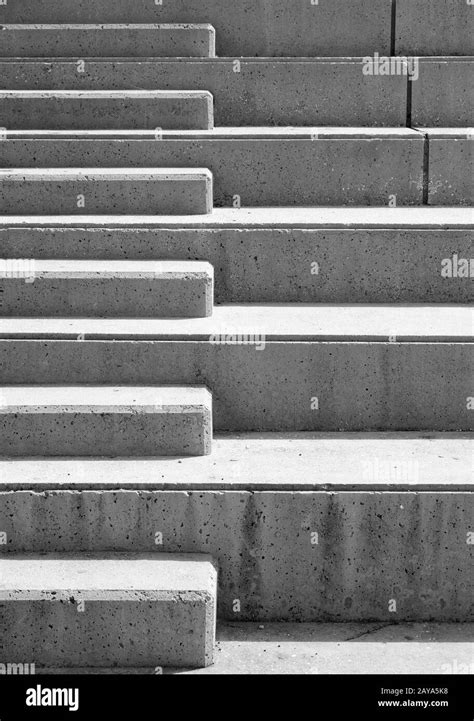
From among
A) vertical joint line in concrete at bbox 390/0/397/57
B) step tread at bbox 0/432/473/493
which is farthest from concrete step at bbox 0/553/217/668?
vertical joint line in concrete at bbox 390/0/397/57

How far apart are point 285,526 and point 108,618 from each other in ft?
2.24

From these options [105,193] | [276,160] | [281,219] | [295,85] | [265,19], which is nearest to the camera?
[281,219]

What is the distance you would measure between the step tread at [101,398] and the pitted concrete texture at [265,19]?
2903 mm

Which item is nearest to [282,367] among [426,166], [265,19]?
[426,166]

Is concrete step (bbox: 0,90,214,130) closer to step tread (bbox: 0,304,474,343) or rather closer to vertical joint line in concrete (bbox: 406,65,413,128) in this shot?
vertical joint line in concrete (bbox: 406,65,413,128)

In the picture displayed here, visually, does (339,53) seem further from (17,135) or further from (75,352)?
(75,352)

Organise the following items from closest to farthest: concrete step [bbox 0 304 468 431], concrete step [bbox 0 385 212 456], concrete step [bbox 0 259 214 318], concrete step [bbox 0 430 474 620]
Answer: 1. concrete step [bbox 0 430 474 620]
2. concrete step [bbox 0 385 212 456]
3. concrete step [bbox 0 304 468 431]
4. concrete step [bbox 0 259 214 318]

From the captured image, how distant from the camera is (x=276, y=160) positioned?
525 cm

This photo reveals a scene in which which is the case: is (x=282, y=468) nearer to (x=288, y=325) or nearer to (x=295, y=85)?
(x=288, y=325)

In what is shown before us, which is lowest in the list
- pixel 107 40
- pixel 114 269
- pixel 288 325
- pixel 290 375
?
pixel 290 375

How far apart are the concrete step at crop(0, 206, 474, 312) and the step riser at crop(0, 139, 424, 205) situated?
535 millimetres

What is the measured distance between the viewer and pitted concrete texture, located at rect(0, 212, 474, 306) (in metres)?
4.68

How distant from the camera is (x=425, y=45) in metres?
6.23

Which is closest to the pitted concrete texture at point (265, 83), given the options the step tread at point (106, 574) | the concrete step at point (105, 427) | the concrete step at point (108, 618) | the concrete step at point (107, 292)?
the concrete step at point (107, 292)
